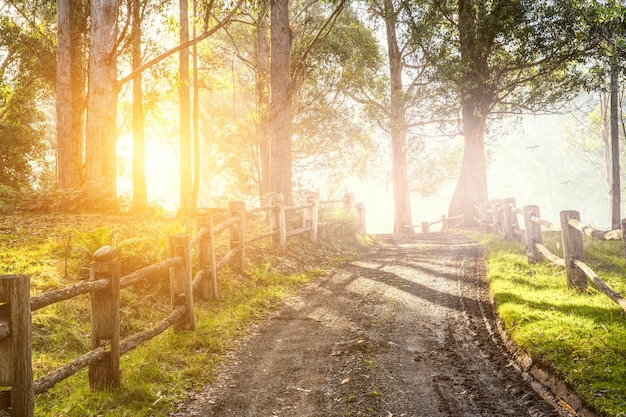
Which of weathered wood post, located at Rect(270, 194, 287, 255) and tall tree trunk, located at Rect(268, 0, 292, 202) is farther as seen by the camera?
tall tree trunk, located at Rect(268, 0, 292, 202)

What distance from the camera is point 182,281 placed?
6195mm

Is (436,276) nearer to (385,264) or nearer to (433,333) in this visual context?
(385,264)

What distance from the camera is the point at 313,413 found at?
4094 millimetres

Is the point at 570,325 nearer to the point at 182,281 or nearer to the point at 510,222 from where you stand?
the point at 182,281

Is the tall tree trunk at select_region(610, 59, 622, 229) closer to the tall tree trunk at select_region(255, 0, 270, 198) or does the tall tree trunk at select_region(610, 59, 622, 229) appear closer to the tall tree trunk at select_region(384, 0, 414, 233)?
the tall tree trunk at select_region(384, 0, 414, 233)

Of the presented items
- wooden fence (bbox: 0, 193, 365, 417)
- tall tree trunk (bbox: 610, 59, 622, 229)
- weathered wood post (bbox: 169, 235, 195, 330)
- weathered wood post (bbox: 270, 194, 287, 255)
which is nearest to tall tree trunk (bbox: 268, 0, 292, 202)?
weathered wood post (bbox: 270, 194, 287, 255)

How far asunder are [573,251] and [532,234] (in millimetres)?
2752

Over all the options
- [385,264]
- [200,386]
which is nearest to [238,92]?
[385,264]

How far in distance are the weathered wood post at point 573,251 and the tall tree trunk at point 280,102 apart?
910cm

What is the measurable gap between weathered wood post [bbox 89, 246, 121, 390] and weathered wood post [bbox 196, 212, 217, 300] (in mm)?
3110

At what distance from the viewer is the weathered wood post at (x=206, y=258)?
765cm

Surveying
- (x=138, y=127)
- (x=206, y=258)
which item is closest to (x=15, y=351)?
(x=206, y=258)

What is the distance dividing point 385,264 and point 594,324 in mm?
6420

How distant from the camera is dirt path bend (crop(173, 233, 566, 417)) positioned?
420 cm
